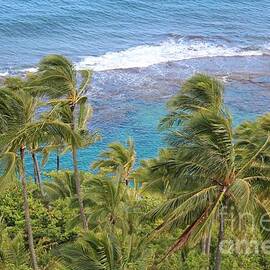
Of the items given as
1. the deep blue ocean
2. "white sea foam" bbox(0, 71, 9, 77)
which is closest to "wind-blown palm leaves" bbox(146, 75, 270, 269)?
the deep blue ocean

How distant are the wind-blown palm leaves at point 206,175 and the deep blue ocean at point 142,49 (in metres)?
24.7

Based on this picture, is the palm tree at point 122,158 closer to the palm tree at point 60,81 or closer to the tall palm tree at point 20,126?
the palm tree at point 60,81

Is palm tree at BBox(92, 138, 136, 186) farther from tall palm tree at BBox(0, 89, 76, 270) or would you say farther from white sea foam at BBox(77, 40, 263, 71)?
white sea foam at BBox(77, 40, 263, 71)

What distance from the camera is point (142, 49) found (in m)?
57.9

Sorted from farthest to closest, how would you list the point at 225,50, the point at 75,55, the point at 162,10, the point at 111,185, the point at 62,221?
the point at 162,10 → the point at 225,50 → the point at 75,55 → the point at 62,221 → the point at 111,185

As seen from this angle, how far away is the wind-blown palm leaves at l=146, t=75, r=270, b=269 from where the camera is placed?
46.0 feet

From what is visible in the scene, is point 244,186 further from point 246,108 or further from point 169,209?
point 246,108

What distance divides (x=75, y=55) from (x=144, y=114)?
13.2 m

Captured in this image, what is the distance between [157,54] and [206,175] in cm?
4318

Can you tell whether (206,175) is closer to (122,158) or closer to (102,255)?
(102,255)

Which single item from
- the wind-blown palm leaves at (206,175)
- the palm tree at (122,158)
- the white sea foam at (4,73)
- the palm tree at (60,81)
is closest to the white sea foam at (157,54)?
the white sea foam at (4,73)

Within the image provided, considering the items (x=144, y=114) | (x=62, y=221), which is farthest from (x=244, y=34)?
(x=62, y=221)

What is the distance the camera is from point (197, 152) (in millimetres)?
14539

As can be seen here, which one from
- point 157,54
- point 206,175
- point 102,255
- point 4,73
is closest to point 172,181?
point 206,175
